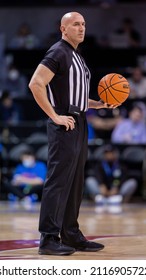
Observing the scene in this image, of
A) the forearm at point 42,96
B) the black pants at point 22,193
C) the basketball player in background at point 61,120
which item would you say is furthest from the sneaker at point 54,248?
the black pants at point 22,193

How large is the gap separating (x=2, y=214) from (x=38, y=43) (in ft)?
23.8

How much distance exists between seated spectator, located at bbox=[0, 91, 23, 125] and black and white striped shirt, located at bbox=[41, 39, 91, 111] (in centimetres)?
837

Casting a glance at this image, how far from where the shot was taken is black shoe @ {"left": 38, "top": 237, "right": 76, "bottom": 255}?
6.15 meters

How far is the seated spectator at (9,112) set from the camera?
14.6 metres

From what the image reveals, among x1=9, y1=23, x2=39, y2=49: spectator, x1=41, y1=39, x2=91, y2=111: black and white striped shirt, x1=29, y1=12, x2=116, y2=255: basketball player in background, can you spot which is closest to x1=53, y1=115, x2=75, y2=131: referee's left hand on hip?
x1=29, y1=12, x2=116, y2=255: basketball player in background

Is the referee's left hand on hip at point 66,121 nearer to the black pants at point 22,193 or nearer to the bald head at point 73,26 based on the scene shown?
the bald head at point 73,26

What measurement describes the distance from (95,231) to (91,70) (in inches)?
318

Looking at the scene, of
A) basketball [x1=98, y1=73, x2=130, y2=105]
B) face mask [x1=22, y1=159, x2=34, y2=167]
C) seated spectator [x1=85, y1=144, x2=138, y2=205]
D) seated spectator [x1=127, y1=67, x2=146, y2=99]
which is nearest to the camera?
basketball [x1=98, y1=73, x2=130, y2=105]

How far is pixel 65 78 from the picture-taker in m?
6.18

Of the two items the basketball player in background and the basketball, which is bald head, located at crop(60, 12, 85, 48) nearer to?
the basketball player in background

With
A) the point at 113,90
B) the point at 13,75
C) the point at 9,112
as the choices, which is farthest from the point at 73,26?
the point at 13,75

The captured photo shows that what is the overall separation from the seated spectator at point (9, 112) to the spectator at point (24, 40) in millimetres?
2344
